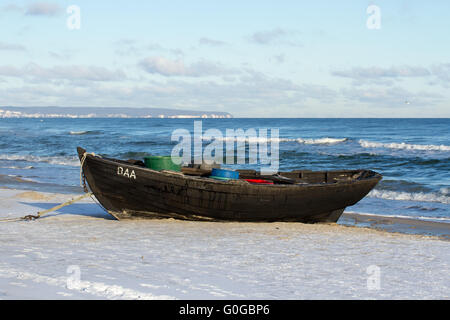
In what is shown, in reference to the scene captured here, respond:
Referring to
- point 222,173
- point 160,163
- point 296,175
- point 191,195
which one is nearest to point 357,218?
point 296,175

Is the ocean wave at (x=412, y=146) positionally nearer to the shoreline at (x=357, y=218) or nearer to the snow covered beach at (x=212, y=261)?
the shoreline at (x=357, y=218)

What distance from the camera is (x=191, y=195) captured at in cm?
990

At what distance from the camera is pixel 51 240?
26.2 ft

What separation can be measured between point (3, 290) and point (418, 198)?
13720 millimetres

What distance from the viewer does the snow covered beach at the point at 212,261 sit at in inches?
214

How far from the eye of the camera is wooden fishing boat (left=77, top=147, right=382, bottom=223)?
9.82 metres

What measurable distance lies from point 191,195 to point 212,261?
310 centimetres

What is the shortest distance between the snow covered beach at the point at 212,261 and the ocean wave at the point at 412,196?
20.2ft

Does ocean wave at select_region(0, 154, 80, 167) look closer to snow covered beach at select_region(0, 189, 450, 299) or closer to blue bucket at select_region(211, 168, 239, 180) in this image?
snow covered beach at select_region(0, 189, 450, 299)

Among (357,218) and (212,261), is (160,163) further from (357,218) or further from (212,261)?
(357,218)

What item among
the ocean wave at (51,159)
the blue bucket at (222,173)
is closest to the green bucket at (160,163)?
the blue bucket at (222,173)

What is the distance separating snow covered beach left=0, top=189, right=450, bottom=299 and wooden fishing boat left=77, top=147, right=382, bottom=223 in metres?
0.28
